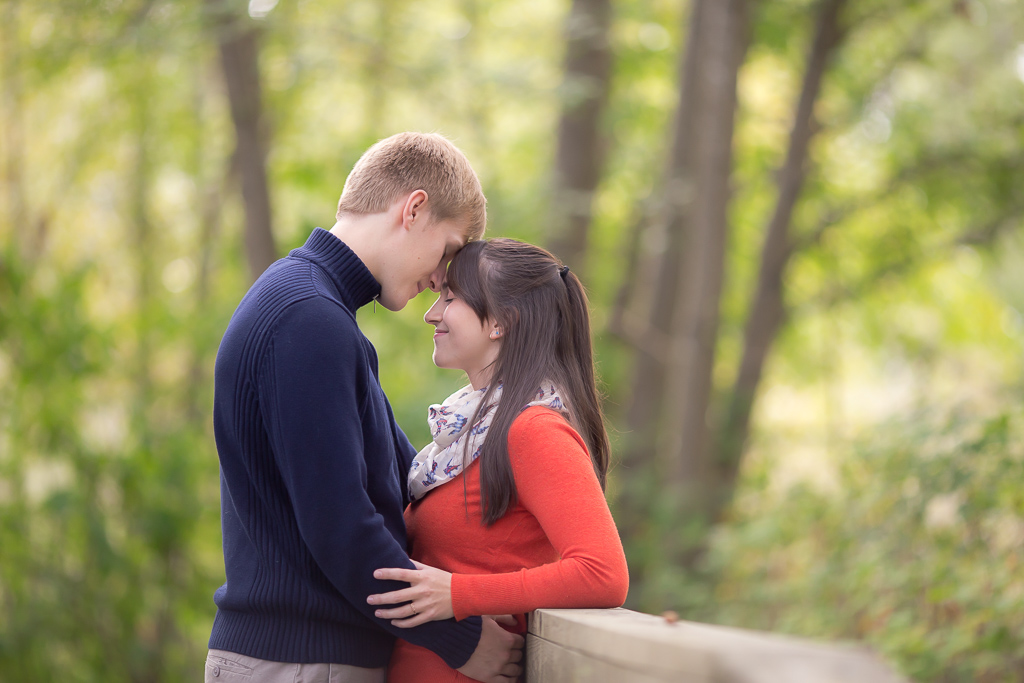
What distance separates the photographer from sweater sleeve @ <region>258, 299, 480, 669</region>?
1523 millimetres

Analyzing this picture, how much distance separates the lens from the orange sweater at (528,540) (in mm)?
1551

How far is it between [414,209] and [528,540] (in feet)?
2.37

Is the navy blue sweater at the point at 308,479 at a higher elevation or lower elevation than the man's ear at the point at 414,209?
lower

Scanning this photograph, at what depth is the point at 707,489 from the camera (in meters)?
7.18

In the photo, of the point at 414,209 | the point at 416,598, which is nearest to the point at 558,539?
the point at 416,598

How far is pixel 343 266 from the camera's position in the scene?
5.82 ft

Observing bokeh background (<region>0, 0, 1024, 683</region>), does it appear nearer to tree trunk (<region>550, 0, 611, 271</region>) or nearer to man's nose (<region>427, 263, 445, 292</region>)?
tree trunk (<region>550, 0, 611, 271</region>)

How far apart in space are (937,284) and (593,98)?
409 centimetres

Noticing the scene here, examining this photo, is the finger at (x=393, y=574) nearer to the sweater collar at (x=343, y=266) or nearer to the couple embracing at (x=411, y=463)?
the couple embracing at (x=411, y=463)

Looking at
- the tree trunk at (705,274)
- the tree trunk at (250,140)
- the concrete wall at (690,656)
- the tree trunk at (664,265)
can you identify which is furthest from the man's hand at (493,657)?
the tree trunk at (664,265)

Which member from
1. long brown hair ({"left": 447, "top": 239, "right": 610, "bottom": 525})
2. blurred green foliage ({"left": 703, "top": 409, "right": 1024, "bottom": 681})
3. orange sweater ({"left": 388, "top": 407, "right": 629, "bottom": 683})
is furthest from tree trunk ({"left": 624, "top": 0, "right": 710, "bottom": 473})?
orange sweater ({"left": 388, "top": 407, "right": 629, "bottom": 683})

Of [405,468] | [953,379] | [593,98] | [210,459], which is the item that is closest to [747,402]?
[953,379]

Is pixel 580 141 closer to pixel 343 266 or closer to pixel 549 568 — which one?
pixel 343 266

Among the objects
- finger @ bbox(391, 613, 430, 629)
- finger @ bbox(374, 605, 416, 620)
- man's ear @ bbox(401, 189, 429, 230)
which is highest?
man's ear @ bbox(401, 189, 429, 230)
